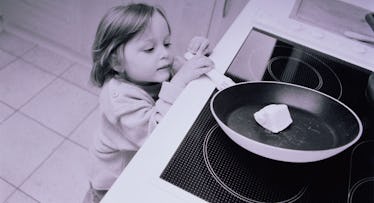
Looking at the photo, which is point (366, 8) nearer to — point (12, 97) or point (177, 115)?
point (177, 115)

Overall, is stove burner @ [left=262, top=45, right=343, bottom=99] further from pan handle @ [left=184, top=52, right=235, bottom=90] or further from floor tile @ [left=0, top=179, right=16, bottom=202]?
floor tile @ [left=0, top=179, right=16, bottom=202]

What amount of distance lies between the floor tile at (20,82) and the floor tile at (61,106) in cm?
4

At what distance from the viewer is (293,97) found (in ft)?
2.43

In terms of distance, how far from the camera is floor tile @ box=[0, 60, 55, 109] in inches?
67.9

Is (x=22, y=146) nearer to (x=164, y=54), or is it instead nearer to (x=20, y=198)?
(x=20, y=198)

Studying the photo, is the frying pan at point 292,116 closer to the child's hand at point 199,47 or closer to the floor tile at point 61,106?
the child's hand at point 199,47

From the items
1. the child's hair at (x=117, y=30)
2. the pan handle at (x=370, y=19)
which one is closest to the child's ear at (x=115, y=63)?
the child's hair at (x=117, y=30)

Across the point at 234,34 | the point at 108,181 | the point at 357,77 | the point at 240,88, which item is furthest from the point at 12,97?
the point at 357,77

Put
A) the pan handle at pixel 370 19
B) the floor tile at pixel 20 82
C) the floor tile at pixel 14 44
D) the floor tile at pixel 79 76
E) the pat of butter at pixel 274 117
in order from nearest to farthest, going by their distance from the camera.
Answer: the pat of butter at pixel 274 117 → the pan handle at pixel 370 19 → the floor tile at pixel 20 82 → the floor tile at pixel 79 76 → the floor tile at pixel 14 44

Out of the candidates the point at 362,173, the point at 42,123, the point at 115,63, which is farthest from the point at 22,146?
the point at 362,173

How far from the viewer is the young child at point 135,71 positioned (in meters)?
0.79

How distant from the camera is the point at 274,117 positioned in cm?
65

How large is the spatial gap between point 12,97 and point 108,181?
0.98 meters

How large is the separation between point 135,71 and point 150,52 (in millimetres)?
59
